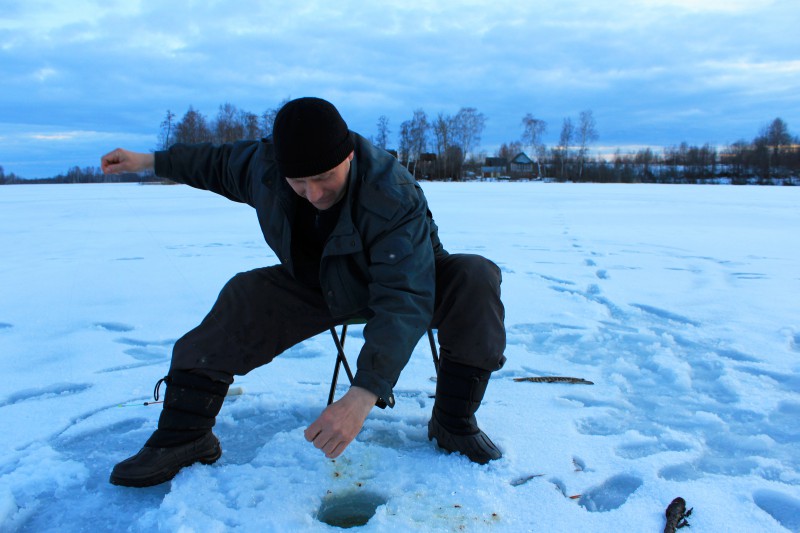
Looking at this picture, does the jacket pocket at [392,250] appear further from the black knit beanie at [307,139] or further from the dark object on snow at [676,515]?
the dark object on snow at [676,515]

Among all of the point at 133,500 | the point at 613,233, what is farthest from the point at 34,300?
the point at 613,233

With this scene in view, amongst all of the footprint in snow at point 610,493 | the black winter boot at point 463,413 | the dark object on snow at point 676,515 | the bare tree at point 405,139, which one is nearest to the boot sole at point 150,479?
the black winter boot at point 463,413

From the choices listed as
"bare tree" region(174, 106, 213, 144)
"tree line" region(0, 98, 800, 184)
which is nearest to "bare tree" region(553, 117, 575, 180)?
"tree line" region(0, 98, 800, 184)

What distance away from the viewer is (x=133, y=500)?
1695 mm

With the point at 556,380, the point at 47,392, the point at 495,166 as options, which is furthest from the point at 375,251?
the point at 495,166

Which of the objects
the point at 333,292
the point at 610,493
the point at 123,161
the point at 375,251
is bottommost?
the point at 610,493

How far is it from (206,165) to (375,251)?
0.86 m

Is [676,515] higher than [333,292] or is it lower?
lower

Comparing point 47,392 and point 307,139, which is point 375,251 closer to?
point 307,139

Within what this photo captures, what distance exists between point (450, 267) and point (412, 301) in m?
0.35

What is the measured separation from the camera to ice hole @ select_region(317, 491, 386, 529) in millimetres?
1660

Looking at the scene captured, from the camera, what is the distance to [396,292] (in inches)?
65.4

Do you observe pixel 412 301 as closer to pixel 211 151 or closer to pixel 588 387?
pixel 211 151

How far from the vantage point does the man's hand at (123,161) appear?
2.20 metres
